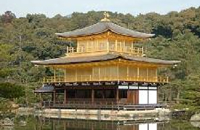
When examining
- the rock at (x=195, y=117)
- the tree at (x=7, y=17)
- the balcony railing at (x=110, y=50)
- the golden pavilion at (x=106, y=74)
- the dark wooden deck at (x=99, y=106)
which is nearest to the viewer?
the rock at (x=195, y=117)

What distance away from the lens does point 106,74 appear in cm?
4212

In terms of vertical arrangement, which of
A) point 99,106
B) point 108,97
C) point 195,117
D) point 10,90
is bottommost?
point 195,117

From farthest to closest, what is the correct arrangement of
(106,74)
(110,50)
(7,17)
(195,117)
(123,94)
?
(7,17)
(110,50)
(123,94)
(106,74)
(195,117)

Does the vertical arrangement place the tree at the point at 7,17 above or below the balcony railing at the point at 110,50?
above

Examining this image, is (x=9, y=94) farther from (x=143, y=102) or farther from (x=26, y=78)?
(x=26, y=78)

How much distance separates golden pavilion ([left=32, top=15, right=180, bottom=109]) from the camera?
41.2 meters

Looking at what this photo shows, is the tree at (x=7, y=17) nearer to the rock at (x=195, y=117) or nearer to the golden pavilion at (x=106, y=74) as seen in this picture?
the golden pavilion at (x=106, y=74)

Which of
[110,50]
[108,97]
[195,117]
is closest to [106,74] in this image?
[108,97]

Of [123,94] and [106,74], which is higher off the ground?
[106,74]

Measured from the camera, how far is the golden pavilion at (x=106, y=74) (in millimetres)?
41250

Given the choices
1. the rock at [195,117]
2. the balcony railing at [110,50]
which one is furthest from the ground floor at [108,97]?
the rock at [195,117]

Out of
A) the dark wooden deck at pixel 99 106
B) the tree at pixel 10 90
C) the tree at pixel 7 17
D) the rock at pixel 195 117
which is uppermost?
the tree at pixel 7 17

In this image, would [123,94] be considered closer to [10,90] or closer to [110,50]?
[110,50]

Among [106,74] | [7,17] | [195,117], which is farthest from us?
[7,17]
